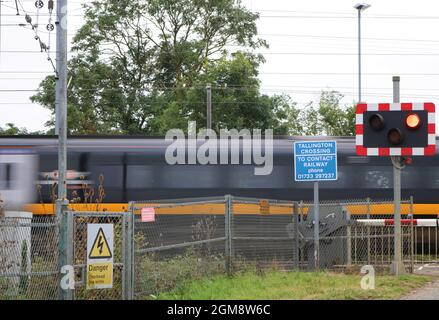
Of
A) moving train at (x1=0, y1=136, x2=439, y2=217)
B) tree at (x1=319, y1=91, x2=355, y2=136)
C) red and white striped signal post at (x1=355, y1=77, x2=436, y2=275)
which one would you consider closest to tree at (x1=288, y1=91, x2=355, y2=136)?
tree at (x1=319, y1=91, x2=355, y2=136)

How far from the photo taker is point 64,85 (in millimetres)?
16469

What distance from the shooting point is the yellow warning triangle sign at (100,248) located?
39.6ft

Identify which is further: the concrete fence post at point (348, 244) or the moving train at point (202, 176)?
the moving train at point (202, 176)

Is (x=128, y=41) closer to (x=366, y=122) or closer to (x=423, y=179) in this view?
(x=423, y=179)

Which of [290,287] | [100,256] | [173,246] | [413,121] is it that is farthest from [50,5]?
[290,287]

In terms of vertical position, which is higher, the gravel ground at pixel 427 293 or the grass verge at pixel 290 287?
the grass verge at pixel 290 287

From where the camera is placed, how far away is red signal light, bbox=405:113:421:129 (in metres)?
15.6

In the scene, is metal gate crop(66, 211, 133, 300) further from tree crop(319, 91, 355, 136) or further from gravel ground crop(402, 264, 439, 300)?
tree crop(319, 91, 355, 136)

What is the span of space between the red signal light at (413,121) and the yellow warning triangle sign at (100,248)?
21.4 feet

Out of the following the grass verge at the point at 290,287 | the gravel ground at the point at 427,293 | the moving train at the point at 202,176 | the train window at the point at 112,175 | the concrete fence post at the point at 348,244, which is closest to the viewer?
the grass verge at the point at 290,287

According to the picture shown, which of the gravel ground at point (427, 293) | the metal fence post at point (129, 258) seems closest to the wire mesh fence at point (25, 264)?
the metal fence post at point (129, 258)

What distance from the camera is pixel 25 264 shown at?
12.9 meters

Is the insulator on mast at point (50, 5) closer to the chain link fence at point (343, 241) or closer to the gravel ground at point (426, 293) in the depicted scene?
the chain link fence at point (343, 241)
